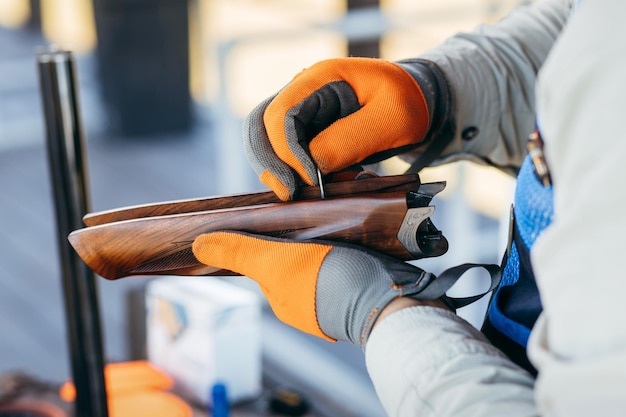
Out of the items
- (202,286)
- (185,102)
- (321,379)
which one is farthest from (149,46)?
(202,286)

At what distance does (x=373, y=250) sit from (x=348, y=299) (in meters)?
0.06

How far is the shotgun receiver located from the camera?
722mm

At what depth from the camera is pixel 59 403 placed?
4.06ft

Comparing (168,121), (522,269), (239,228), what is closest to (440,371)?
(522,269)

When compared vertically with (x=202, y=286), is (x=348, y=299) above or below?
above

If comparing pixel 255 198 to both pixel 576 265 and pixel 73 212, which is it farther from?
pixel 576 265

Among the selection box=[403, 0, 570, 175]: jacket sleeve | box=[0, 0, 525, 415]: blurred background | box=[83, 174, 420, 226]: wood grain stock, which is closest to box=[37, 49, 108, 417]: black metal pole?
box=[83, 174, 420, 226]: wood grain stock

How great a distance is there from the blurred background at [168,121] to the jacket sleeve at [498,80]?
32.7 inches

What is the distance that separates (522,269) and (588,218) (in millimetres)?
228

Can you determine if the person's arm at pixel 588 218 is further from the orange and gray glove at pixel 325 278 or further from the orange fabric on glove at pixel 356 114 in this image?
the orange fabric on glove at pixel 356 114

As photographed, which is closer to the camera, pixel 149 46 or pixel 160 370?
pixel 160 370

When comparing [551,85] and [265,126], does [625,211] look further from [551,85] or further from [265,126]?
[265,126]

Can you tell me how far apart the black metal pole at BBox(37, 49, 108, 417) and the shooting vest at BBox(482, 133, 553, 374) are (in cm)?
46

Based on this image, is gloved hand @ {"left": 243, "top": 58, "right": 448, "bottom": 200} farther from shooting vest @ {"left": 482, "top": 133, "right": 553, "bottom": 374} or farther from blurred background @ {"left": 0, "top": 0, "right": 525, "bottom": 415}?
blurred background @ {"left": 0, "top": 0, "right": 525, "bottom": 415}
